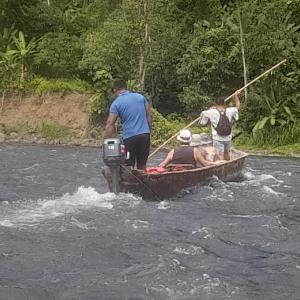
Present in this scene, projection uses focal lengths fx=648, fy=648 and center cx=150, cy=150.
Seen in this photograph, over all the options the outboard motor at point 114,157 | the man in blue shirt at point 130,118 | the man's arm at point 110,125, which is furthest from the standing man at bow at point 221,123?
the outboard motor at point 114,157

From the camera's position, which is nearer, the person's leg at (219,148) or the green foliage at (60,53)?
the person's leg at (219,148)

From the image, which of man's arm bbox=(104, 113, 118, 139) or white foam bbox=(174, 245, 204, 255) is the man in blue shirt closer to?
man's arm bbox=(104, 113, 118, 139)

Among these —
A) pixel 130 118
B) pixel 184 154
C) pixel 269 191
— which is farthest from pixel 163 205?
pixel 269 191

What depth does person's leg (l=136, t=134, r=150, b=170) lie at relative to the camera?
1107 centimetres

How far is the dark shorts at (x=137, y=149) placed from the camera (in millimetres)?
11062

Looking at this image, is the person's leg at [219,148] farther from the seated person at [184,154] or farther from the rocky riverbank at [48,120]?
the rocky riverbank at [48,120]

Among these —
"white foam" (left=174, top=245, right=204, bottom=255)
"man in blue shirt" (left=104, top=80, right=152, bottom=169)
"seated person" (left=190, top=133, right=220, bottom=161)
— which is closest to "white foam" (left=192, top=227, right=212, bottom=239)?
"white foam" (left=174, top=245, right=204, bottom=255)

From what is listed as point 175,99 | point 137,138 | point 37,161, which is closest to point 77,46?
point 175,99

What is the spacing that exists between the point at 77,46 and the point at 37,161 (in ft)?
30.2

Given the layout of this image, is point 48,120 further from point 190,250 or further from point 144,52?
point 190,250

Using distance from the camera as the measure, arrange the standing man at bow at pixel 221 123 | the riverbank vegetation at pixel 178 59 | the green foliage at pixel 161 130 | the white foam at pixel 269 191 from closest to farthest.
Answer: the white foam at pixel 269 191 < the standing man at bow at pixel 221 123 < the riverbank vegetation at pixel 178 59 < the green foliage at pixel 161 130

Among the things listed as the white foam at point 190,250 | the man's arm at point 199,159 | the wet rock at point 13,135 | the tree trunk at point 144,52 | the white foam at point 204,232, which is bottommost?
the white foam at point 190,250

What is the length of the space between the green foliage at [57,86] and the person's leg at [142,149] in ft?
46.6

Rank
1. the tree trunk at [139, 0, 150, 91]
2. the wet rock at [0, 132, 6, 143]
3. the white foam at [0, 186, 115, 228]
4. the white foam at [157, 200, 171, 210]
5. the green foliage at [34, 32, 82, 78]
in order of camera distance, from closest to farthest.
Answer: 1. the white foam at [0, 186, 115, 228]
2. the white foam at [157, 200, 171, 210]
3. the tree trunk at [139, 0, 150, 91]
4. the wet rock at [0, 132, 6, 143]
5. the green foliage at [34, 32, 82, 78]
